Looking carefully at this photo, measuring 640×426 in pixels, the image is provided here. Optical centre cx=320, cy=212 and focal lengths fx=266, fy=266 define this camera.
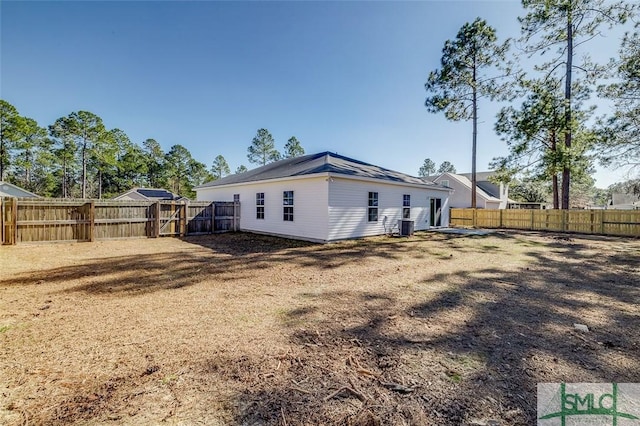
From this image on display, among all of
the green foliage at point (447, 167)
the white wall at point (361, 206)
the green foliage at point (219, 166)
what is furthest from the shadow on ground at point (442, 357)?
Answer: the green foliage at point (447, 167)

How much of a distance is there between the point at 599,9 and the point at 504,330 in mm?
20740

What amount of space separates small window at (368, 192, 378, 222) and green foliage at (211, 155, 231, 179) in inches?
1791

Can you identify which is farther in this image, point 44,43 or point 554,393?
point 44,43

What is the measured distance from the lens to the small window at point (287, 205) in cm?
1224

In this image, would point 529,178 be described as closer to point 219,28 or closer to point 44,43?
point 219,28

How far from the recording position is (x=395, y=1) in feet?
31.6

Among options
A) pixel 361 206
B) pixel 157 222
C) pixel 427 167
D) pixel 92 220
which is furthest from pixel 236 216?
pixel 427 167

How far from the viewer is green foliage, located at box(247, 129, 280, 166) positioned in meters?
42.8

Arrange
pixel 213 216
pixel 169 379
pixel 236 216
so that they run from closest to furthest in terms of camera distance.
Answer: pixel 169 379
pixel 213 216
pixel 236 216

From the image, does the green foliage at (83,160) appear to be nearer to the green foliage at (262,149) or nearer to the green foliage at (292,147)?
the green foliage at (262,149)

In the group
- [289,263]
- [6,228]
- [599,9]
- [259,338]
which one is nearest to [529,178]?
[599,9]

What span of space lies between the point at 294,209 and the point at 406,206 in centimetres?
617

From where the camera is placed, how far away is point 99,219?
10.9 m

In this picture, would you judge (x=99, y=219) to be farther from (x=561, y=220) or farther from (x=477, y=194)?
(x=477, y=194)
